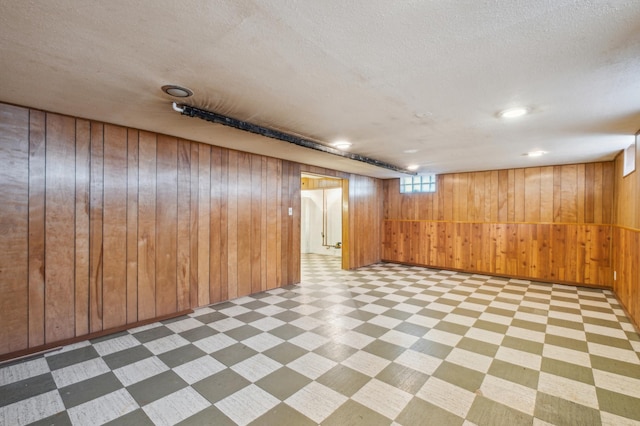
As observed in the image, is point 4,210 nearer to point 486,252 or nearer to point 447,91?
point 447,91

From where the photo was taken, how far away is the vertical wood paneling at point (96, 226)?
3.14 metres

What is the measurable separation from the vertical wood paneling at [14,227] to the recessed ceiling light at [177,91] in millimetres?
1618

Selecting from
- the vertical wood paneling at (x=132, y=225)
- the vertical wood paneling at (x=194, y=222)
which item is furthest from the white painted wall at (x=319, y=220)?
the vertical wood paneling at (x=132, y=225)

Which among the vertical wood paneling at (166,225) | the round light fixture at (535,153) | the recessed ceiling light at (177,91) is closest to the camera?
the recessed ceiling light at (177,91)

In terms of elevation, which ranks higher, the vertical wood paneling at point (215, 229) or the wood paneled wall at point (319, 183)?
the wood paneled wall at point (319, 183)

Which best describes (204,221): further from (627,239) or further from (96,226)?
(627,239)

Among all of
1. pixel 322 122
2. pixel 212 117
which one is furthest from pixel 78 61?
pixel 322 122

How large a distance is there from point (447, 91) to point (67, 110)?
11.5ft

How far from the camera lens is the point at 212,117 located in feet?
9.07

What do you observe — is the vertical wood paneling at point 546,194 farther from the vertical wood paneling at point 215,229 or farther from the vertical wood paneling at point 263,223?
the vertical wood paneling at point 215,229

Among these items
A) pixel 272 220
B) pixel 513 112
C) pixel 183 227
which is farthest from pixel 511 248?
pixel 183 227

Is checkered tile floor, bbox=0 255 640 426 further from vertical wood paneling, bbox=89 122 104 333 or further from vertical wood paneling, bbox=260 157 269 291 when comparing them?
vertical wood paneling, bbox=260 157 269 291

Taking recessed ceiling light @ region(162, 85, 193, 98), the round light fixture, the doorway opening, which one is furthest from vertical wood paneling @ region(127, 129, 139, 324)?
the round light fixture

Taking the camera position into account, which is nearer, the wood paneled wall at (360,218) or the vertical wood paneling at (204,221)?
the vertical wood paneling at (204,221)
